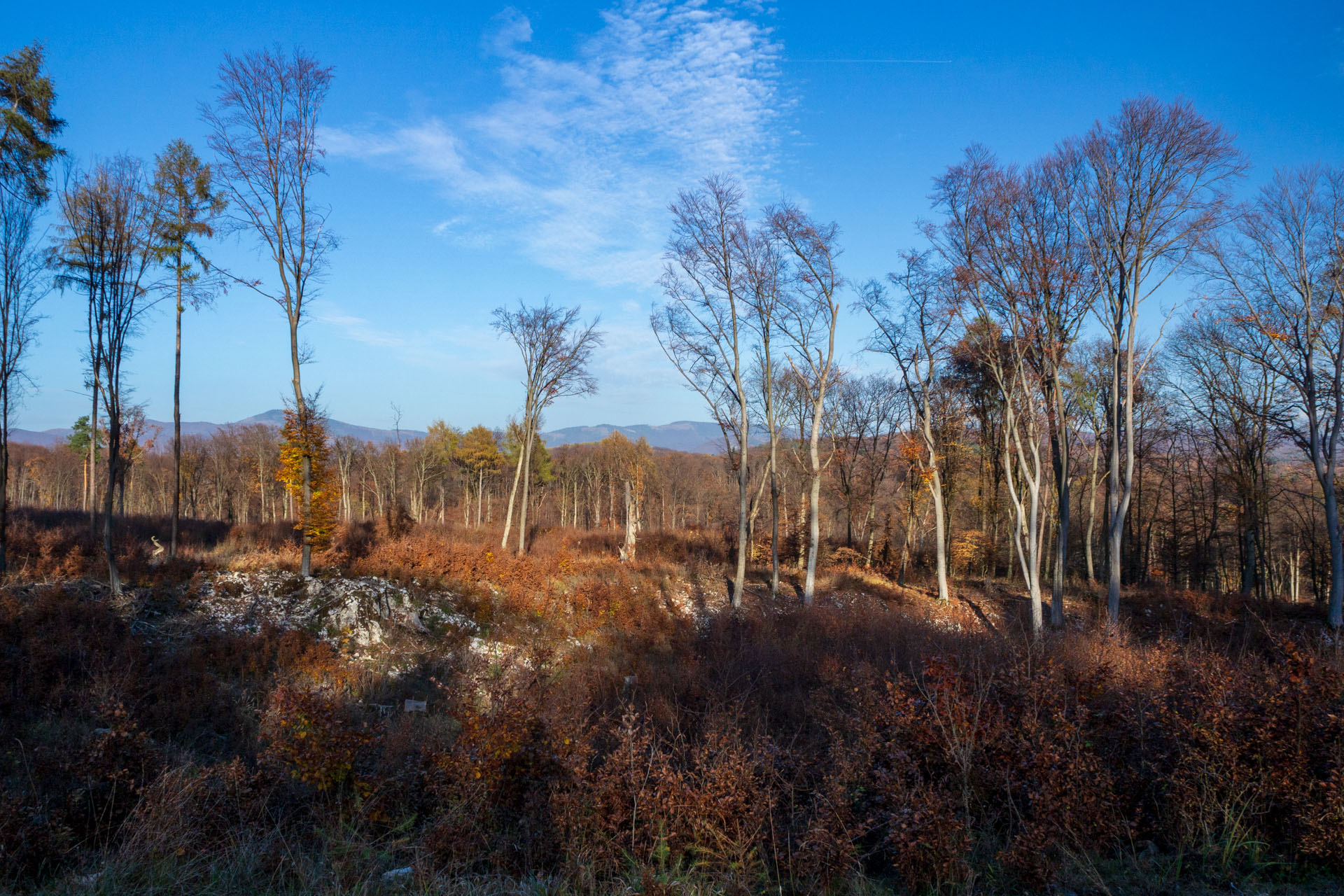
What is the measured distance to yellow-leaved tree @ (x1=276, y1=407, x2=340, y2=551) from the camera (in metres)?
15.0

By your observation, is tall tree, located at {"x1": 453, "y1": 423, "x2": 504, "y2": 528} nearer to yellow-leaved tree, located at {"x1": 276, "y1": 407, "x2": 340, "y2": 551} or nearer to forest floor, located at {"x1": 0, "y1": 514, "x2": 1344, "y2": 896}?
yellow-leaved tree, located at {"x1": 276, "y1": 407, "x2": 340, "y2": 551}

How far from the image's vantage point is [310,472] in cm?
1530

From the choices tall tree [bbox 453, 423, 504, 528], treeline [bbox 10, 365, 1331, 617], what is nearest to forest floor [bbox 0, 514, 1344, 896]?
treeline [bbox 10, 365, 1331, 617]

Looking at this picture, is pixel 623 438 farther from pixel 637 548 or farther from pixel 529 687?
pixel 529 687

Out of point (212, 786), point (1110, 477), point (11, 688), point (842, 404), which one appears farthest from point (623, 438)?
point (212, 786)

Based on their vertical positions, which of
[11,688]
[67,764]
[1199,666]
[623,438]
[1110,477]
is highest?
[623,438]

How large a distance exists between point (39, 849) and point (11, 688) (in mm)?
6923

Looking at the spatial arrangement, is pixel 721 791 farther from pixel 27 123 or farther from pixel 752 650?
pixel 27 123

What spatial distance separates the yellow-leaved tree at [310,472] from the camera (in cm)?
1499

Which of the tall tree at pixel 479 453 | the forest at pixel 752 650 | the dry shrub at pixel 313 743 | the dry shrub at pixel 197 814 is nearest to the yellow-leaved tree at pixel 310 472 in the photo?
the forest at pixel 752 650

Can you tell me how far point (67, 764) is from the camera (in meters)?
5.20

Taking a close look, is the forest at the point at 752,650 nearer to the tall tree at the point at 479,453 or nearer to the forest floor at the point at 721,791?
the forest floor at the point at 721,791

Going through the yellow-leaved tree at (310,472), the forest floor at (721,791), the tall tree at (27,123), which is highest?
the tall tree at (27,123)

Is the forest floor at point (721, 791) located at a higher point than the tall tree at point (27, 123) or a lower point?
lower
